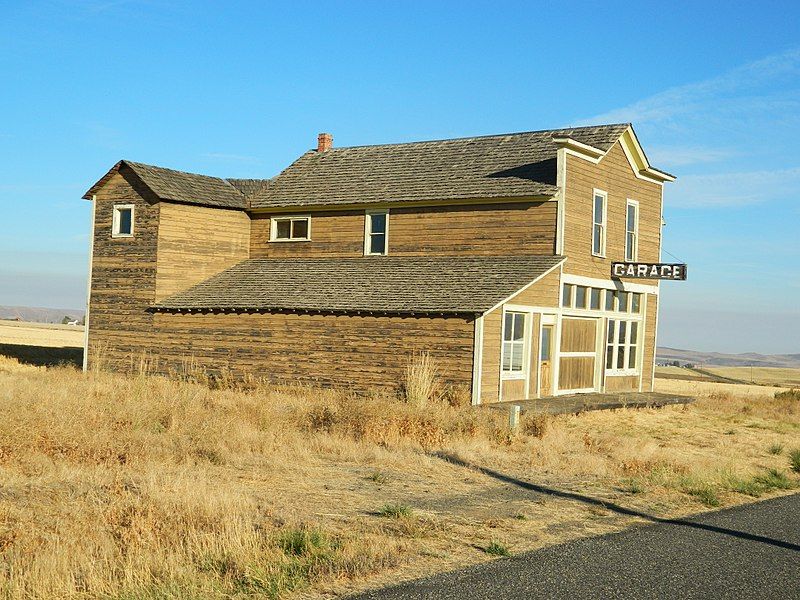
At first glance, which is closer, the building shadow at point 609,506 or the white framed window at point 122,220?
the building shadow at point 609,506

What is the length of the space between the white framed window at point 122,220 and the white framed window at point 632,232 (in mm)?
15686

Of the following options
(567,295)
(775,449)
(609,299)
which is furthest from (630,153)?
(775,449)

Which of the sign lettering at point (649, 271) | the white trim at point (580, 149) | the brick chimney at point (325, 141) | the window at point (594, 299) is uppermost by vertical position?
the brick chimney at point (325, 141)

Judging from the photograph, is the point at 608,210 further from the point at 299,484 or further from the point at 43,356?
the point at 43,356

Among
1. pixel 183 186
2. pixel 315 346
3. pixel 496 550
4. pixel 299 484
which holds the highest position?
pixel 183 186

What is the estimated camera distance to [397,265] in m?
28.1

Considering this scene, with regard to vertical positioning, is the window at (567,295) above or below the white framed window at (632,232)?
below

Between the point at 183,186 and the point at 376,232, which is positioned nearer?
the point at 376,232

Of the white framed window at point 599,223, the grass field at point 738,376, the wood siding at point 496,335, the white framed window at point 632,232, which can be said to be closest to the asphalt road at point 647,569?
the wood siding at point 496,335

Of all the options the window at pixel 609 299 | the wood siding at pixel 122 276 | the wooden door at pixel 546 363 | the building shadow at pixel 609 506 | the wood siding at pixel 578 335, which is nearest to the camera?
the building shadow at pixel 609 506

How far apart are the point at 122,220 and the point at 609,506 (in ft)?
74.2

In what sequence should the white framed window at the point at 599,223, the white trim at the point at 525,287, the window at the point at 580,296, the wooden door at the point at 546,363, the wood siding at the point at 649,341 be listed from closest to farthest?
the white trim at the point at 525,287, the wooden door at the point at 546,363, the window at the point at 580,296, the white framed window at the point at 599,223, the wood siding at the point at 649,341

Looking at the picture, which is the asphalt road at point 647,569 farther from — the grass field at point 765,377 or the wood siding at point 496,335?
the grass field at point 765,377

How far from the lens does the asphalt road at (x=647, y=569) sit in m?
7.70
